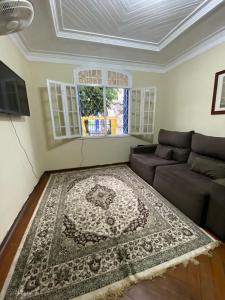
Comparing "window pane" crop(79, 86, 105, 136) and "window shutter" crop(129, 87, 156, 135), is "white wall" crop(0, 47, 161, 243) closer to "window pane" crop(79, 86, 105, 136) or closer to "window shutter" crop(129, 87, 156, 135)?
"window shutter" crop(129, 87, 156, 135)

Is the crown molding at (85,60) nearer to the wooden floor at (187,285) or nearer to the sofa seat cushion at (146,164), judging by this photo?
the sofa seat cushion at (146,164)

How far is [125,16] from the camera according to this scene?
1928mm

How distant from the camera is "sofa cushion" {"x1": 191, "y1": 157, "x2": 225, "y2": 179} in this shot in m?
1.95

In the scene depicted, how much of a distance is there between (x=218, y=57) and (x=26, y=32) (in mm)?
3164

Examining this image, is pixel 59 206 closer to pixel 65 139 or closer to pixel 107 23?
pixel 65 139

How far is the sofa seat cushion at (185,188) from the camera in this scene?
66.7 inches

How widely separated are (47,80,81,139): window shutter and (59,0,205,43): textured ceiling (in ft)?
3.57

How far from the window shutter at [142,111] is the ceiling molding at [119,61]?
0.60 meters

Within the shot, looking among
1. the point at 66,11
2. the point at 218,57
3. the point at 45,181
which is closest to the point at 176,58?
the point at 218,57

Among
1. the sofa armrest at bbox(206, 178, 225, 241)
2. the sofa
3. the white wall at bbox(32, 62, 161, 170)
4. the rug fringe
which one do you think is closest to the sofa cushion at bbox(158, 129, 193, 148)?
the sofa

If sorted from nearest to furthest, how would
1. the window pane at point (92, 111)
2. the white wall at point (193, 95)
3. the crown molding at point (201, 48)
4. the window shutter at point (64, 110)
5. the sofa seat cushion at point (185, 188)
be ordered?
the sofa seat cushion at point (185, 188)
the crown molding at point (201, 48)
the white wall at point (193, 95)
the window shutter at point (64, 110)
the window pane at point (92, 111)

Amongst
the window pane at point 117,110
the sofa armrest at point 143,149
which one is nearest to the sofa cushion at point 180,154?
the sofa armrest at point 143,149

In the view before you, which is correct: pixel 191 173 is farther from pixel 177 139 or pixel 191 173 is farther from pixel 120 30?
pixel 120 30

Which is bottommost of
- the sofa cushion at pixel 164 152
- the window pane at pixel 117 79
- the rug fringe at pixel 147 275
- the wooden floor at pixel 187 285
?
the wooden floor at pixel 187 285
